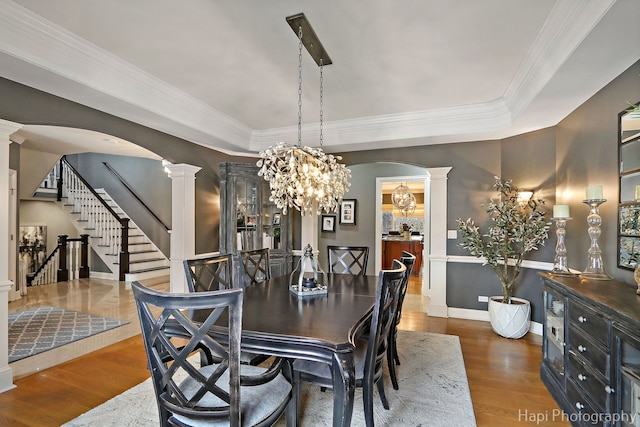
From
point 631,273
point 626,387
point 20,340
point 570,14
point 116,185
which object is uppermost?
point 570,14

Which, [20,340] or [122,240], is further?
[122,240]

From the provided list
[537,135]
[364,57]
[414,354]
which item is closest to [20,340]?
[414,354]

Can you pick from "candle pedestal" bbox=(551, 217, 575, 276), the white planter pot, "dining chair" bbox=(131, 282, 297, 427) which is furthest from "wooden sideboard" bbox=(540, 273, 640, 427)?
"dining chair" bbox=(131, 282, 297, 427)

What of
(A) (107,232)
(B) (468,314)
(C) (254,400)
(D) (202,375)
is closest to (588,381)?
(C) (254,400)

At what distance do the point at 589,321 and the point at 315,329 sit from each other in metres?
1.67

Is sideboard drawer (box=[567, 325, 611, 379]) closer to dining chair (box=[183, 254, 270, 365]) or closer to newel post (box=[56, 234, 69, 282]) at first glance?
dining chair (box=[183, 254, 270, 365])

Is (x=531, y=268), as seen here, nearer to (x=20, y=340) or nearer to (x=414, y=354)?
(x=414, y=354)

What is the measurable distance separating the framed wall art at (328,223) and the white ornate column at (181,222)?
2.88 metres

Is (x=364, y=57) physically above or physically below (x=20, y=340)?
above

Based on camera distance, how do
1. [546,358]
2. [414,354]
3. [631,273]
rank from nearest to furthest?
[631,273] → [546,358] → [414,354]

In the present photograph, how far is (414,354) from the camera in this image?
3.20 meters

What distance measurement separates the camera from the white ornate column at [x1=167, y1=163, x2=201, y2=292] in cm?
437

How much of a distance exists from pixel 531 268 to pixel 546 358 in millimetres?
1503

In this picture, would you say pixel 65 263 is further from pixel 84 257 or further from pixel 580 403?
pixel 580 403
